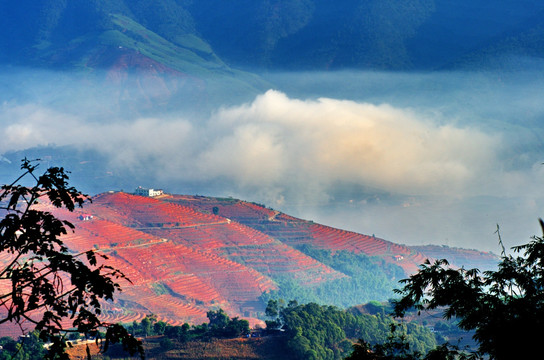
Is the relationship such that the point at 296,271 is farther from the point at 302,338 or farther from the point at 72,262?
the point at 72,262

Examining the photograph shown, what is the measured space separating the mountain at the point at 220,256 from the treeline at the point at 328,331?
33.0 meters

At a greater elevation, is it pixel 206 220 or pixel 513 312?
pixel 206 220

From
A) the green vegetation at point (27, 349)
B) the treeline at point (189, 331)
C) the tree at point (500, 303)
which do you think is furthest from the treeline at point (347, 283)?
the tree at point (500, 303)

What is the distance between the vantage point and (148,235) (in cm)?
15138

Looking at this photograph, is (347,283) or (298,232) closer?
(347,283)

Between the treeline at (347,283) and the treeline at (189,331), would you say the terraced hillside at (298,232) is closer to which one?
the treeline at (347,283)

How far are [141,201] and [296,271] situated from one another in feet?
133

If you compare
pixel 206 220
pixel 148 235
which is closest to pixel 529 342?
pixel 148 235

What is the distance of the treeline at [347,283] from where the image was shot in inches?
5960

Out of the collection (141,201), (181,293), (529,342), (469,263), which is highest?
(141,201)

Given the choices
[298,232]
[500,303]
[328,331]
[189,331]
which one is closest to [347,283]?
[298,232]

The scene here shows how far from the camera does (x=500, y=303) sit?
527 inches

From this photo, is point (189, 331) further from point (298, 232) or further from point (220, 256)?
point (298, 232)

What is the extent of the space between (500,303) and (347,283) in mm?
157465
